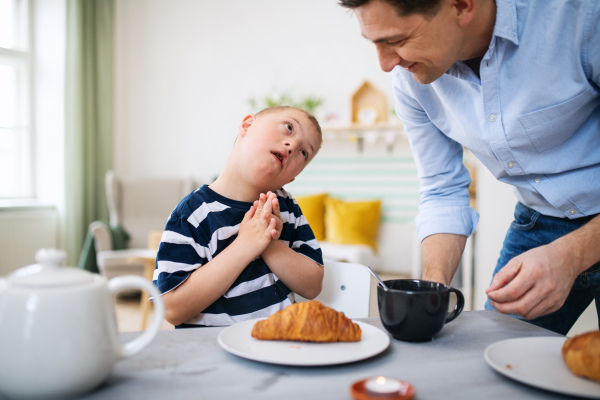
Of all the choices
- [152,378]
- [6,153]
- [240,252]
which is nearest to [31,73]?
[6,153]

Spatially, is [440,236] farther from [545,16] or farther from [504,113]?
[545,16]

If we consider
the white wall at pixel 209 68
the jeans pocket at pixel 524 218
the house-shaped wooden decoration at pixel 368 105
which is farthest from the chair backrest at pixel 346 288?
the white wall at pixel 209 68

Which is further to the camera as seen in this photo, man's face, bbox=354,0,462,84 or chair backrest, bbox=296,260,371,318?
chair backrest, bbox=296,260,371,318

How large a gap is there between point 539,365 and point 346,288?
660 mm

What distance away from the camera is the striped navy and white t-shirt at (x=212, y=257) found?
3.28 feet

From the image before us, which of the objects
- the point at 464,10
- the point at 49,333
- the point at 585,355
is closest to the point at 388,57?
the point at 464,10

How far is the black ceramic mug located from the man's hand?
0.42 ft

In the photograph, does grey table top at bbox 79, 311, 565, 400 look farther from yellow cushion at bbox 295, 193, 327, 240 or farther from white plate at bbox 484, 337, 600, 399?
yellow cushion at bbox 295, 193, 327, 240

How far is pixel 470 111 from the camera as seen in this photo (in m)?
1.15

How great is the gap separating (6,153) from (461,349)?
16.2 ft

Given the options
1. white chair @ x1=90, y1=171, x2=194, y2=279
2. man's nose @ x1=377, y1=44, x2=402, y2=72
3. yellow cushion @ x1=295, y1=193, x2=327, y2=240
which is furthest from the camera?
white chair @ x1=90, y1=171, x2=194, y2=279

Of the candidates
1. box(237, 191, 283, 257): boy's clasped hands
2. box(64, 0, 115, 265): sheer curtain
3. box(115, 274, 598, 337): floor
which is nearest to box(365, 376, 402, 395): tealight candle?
box(237, 191, 283, 257): boy's clasped hands

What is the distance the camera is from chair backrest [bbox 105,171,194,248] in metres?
4.52

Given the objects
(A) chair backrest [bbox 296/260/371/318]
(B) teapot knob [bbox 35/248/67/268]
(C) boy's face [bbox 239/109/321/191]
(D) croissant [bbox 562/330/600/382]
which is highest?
(C) boy's face [bbox 239/109/321/191]
